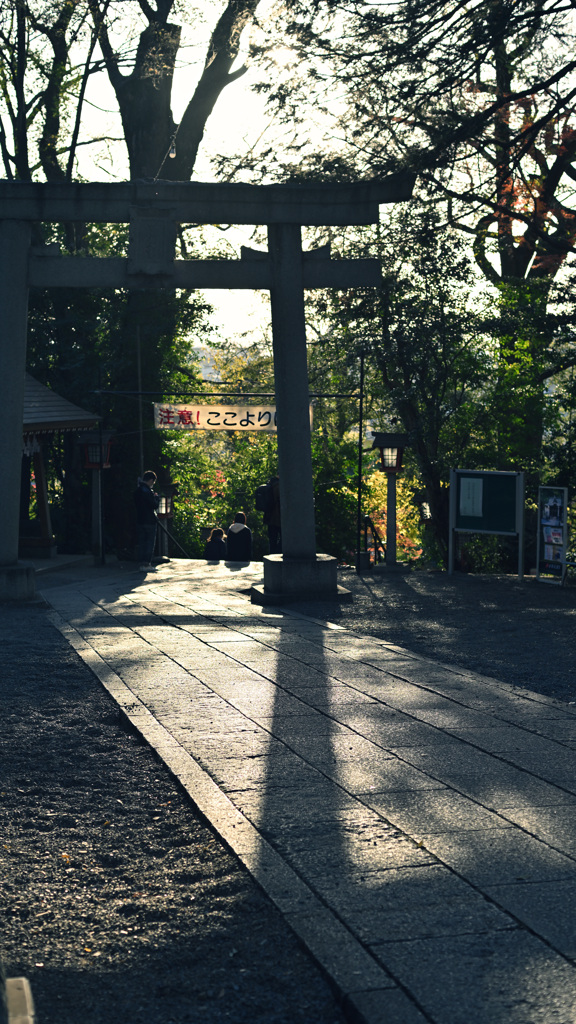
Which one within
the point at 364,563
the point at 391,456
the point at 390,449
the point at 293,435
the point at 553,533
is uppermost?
the point at 293,435

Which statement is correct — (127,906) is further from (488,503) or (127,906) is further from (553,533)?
(488,503)

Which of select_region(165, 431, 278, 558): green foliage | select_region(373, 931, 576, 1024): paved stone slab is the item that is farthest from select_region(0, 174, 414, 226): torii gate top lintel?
select_region(165, 431, 278, 558): green foliage

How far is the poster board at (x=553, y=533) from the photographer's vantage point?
542 inches

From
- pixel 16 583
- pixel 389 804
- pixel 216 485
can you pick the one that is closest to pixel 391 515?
pixel 16 583

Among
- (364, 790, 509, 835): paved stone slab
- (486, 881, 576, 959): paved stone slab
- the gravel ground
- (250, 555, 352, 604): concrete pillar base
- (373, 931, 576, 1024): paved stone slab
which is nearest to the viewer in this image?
(373, 931, 576, 1024): paved stone slab

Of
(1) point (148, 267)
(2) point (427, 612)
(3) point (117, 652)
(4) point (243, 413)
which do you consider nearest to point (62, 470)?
(4) point (243, 413)

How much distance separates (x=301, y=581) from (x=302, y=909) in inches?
347

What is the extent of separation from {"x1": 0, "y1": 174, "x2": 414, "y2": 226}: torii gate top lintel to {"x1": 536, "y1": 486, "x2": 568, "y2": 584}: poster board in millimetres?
4949

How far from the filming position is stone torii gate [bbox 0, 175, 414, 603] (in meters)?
11.8

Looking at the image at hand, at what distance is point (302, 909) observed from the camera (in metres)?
3.25

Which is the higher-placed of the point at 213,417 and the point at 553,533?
the point at 213,417

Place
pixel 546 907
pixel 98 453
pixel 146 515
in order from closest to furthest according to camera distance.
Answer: pixel 546 907
pixel 146 515
pixel 98 453

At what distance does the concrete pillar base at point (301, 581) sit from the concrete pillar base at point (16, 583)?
2846 mm

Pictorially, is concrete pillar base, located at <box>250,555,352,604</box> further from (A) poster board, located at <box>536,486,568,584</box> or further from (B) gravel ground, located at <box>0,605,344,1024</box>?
(B) gravel ground, located at <box>0,605,344,1024</box>
